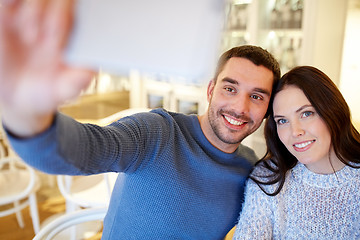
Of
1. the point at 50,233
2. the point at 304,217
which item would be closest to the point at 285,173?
the point at 304,217

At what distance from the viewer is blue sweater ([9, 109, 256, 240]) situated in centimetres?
82

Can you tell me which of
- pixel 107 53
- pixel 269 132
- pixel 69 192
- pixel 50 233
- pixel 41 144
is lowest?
pixel 69 192

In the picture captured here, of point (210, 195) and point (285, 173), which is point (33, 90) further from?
point (285, 173)

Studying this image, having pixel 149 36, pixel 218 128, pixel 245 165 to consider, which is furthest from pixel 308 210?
pixel 149 36

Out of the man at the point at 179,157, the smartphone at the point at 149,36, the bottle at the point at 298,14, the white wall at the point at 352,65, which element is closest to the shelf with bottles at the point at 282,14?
the bottle at the point at 298,14

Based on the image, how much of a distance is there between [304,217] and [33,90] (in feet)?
2.94

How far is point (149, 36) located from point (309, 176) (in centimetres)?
87

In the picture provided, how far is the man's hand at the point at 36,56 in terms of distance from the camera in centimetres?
22

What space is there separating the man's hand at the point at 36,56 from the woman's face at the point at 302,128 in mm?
775

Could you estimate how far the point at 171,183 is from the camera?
858 millimetres

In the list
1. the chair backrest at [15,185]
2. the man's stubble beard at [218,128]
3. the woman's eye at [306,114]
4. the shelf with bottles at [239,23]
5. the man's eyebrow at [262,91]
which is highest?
the shelf with bottles at [239,23]

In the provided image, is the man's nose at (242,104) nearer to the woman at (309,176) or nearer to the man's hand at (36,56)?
the woman at (309,176)

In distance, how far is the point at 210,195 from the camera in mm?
905

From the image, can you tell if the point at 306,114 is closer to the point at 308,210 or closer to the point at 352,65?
the point at 308,210
